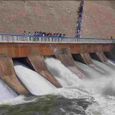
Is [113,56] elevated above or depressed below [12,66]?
below

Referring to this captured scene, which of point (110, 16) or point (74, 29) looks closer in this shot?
point (74, 29)

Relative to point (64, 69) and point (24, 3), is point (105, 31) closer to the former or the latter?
point (24, 3)

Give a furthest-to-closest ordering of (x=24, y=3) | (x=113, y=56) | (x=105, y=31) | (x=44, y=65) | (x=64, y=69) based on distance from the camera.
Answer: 1. (x=105, y=31)
2. (x=24, y=3)
3. (x=113, y=56)
4. (x=64, y=69)
5. (x=44, y=65)

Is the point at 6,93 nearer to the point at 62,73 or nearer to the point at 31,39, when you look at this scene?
the point at 31,39

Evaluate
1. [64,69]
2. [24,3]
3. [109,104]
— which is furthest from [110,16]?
[109,104]

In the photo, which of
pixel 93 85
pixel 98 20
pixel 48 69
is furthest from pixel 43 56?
pixel 98 20

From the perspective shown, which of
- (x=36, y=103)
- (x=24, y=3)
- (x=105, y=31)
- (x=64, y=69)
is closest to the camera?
(x=36, y=103)

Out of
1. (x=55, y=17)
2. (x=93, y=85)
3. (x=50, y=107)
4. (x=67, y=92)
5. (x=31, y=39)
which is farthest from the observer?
(x=55, y=17)
